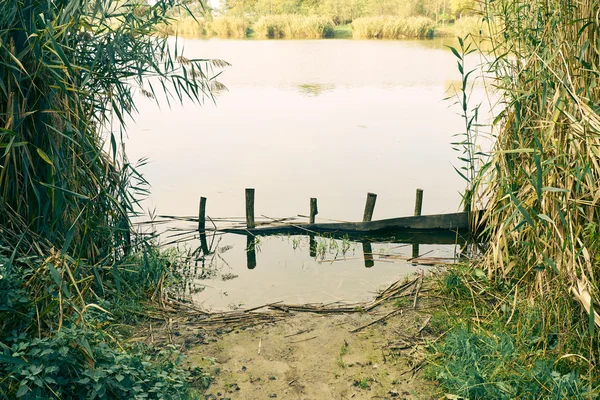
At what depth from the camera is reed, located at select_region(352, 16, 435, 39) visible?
1245 inches

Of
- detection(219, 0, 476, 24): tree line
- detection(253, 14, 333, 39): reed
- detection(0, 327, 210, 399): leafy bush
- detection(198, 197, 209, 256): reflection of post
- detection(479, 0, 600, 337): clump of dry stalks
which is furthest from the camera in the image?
detection(219, 0, 476, 24): tree line

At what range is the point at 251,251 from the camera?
8.59m

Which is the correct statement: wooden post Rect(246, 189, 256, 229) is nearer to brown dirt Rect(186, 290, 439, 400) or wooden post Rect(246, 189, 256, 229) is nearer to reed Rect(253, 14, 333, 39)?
brown dirt Rect(186, 290, 439, 400)

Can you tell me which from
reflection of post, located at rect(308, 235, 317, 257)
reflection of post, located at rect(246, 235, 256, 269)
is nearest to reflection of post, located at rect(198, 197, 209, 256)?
reflection of post, located at rect(246, 235, 256, 269)

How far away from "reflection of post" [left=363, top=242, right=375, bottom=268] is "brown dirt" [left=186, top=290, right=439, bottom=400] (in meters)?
2.52

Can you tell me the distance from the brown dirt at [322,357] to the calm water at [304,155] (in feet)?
5.03

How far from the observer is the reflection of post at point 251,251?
8.22m

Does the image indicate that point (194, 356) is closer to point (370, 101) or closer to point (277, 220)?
point (277, 220)

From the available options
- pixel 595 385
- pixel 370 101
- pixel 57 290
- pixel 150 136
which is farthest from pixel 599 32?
pixel 370 101

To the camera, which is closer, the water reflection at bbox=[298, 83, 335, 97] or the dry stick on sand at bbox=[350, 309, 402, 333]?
the dry stick on sand at bbox=[350, 309, 402, 333]

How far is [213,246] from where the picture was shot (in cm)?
867

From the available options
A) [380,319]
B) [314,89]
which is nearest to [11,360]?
[380,319]

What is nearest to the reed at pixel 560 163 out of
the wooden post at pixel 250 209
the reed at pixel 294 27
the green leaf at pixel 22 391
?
the green leaf at pixel 22 391

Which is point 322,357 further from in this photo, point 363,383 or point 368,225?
point 368,225
